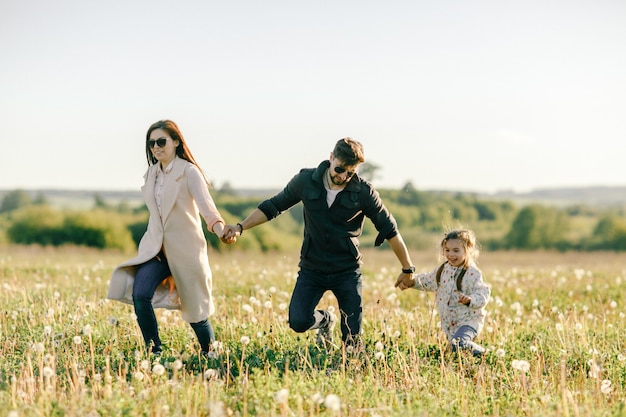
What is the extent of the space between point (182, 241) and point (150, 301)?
1.99 feet

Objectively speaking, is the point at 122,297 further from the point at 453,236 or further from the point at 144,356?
the point at 453,236

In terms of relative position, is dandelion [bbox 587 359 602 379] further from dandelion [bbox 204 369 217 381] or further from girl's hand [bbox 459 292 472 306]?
dandelion [bbox 204 369 217 381]

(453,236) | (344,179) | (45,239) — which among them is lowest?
(45,239)

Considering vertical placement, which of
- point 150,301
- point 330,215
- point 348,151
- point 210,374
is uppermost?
point 348,151

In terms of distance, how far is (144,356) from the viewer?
7.06 metres

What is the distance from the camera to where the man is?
7.16 metres

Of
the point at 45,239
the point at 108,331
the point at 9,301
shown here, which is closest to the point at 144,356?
the point at 108,331

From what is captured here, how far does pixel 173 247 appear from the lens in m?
7.21

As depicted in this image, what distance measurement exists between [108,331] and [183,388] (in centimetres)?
286

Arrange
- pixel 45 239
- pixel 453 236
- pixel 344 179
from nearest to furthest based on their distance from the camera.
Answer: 1. pixel 344 179
2. pixel 453 236
3. pixel 45 239

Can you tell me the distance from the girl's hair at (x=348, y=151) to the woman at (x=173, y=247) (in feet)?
4.21

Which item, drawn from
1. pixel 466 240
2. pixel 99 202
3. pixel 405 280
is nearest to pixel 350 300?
pixel 405 280

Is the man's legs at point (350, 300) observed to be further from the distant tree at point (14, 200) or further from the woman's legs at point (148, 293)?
the distant tree at point (14, 200)

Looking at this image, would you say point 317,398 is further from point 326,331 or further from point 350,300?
point 326,331
